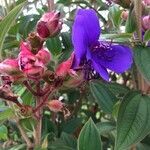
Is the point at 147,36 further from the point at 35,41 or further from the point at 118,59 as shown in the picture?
the point at 35,41

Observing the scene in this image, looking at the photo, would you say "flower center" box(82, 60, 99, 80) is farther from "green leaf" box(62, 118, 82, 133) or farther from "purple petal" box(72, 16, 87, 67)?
"green leaf" box(62, 118, 82, 133)

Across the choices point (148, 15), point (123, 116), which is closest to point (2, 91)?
point (123, 116)

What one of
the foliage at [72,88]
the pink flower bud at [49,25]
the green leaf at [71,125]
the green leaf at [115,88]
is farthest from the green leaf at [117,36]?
the green leaf at [71,125]

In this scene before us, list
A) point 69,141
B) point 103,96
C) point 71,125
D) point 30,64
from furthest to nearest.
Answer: point 71,125, point 69,141, point 103,96, point 30,64

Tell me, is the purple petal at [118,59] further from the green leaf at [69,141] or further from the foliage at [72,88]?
the green leaf at [69,141]

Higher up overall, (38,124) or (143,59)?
(143,59)

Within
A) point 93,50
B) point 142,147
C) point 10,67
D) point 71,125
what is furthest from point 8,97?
point 71,125

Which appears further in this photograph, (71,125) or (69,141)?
(71,125)
